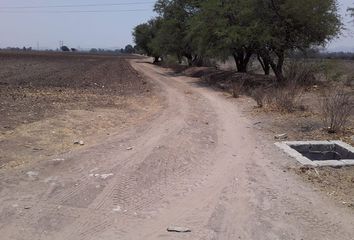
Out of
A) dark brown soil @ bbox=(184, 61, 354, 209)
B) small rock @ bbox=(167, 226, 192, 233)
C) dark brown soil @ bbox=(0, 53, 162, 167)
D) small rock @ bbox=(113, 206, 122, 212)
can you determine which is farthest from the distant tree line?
small rock @ bbox=(167, 226, 192, 233)

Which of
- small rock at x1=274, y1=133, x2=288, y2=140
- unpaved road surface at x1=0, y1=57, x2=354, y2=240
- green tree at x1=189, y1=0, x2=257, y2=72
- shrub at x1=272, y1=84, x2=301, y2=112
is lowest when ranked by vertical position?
small rock at x1=274, y1=133, x2=288, y2=140

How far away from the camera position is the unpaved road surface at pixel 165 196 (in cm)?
620

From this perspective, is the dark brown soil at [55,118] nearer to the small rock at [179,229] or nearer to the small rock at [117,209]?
the small rock at [117,209]

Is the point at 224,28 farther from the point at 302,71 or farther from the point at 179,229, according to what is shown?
the point at 179,229

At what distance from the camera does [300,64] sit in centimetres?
2553

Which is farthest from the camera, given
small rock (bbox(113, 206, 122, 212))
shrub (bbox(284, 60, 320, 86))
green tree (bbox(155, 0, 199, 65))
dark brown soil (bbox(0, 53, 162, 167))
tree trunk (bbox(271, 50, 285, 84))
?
green tree (bbox(155, 0, 199, 65))

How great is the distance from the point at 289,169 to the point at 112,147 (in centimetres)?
369

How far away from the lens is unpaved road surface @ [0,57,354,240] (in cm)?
620

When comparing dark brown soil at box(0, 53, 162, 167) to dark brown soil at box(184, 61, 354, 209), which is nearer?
dark brown soil at box(184, 61, 354, 209)

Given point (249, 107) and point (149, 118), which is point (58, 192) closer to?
point (149, 118)

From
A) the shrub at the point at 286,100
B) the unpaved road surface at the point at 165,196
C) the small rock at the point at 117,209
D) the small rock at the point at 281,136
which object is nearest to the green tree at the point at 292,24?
the shrub at the point at 286,100

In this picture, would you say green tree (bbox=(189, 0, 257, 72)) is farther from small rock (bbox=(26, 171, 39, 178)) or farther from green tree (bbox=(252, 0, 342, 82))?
small rock (bbox=(26, 171, 39, 178))

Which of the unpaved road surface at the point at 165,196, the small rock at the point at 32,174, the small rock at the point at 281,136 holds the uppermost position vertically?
the small rock at the point at 32,174

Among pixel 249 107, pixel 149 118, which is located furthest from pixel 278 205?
pixel 249 107
